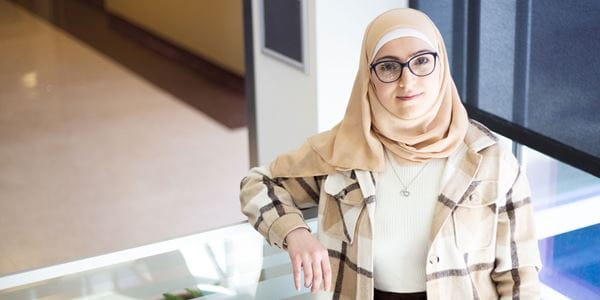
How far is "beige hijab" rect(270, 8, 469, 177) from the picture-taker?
7.27 feet

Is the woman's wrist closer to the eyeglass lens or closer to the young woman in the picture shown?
the young woman

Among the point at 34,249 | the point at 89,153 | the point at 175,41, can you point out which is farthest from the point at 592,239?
the point at 175,41

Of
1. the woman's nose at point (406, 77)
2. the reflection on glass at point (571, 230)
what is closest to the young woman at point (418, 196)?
the woman's nose at point (406, 77)

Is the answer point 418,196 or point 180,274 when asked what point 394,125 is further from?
point 180,274

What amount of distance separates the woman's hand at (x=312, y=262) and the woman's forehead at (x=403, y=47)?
412mm

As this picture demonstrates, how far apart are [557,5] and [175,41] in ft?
19.9

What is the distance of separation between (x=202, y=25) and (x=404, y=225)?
22.9 feet

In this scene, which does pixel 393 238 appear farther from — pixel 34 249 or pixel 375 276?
pixel 34 249

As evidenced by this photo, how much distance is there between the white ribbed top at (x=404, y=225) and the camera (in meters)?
2.23

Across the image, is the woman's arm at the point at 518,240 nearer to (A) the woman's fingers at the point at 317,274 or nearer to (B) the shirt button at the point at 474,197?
(B) the shirt button at the point at 474,197

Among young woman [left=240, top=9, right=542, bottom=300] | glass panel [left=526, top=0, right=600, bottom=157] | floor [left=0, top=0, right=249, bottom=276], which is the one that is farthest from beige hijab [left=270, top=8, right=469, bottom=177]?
floor [left=0, top=0, right=249, bottom=276]

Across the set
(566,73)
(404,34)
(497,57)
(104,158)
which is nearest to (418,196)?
(404,34)

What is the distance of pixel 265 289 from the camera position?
10.3ft

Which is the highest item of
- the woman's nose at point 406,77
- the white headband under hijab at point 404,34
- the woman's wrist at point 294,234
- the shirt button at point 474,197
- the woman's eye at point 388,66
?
the white headband under hijab at point 404,34
